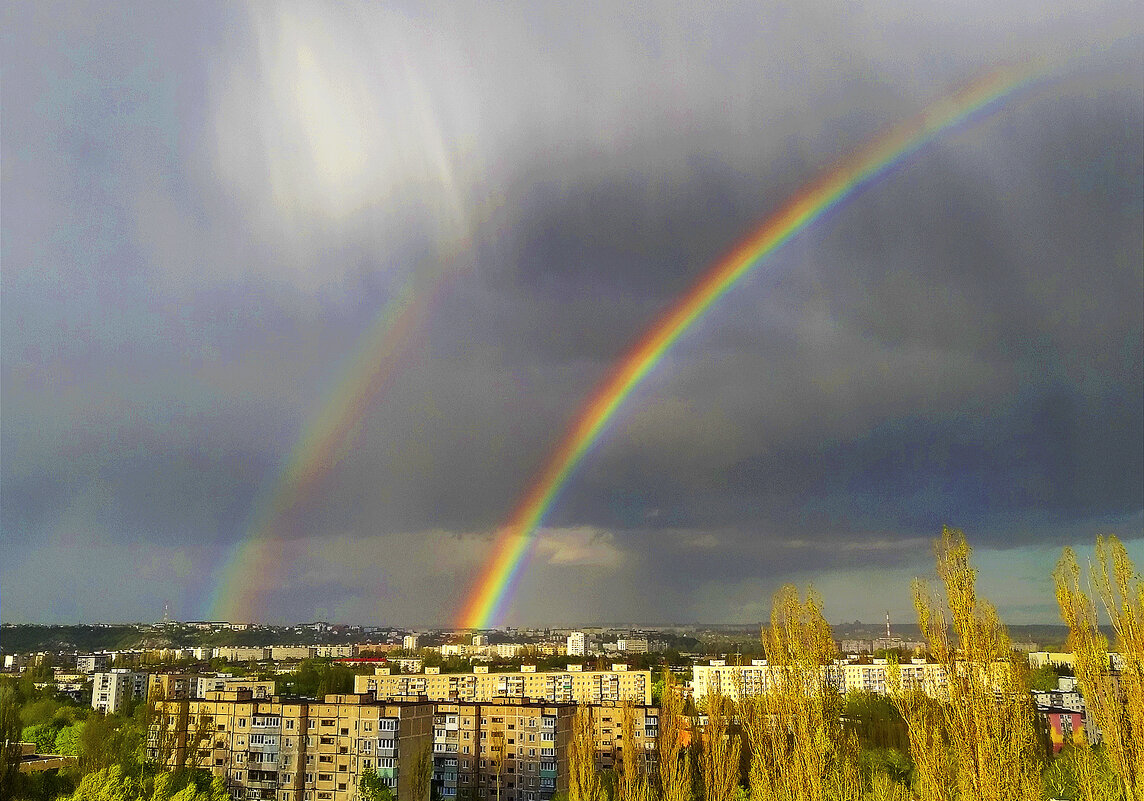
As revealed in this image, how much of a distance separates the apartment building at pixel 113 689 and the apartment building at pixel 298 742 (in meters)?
44.4

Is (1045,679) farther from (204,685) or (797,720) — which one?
(797,720)

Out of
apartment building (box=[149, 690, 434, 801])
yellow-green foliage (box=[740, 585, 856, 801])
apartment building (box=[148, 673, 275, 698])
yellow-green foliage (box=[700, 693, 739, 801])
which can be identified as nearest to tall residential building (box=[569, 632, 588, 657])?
apartment building (box=[148, 673, 275, 698])

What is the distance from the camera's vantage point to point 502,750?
41.3 m

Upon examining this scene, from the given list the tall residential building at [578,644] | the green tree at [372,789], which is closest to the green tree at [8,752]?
the green tree at [372,789]

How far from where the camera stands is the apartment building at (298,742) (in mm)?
33250

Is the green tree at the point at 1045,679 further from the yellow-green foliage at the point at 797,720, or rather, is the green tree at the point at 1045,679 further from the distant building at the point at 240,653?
the distant building at the point at 240,653

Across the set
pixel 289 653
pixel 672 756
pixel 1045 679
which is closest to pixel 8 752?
pixel 672 756

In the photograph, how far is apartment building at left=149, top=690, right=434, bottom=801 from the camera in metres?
33.2

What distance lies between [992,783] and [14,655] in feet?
520

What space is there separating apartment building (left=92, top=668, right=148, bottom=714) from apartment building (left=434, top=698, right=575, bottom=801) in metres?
44.0

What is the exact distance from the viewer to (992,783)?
10.1 metres

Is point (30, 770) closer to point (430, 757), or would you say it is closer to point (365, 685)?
point (430, 757)

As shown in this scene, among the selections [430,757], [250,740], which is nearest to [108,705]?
[250,740]

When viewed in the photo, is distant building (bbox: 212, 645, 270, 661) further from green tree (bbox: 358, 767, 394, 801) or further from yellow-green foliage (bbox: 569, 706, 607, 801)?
yellow-green foliage (bbox: 569, 706, 607, 801)
